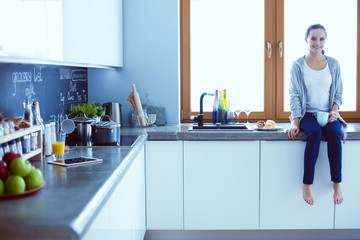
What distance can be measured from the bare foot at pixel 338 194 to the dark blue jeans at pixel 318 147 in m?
0.05

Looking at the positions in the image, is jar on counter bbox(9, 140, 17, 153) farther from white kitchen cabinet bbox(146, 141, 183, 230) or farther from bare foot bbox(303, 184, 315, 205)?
bare foot bbox(303, 184, 315, 205)

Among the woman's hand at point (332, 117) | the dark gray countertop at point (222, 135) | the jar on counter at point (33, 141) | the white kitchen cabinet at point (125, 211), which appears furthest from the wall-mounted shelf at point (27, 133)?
the woman's hand at point (332, 117)

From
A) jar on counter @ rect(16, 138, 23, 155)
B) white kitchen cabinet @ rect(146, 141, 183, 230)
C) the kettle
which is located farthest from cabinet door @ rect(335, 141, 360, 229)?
jar on counter @ rect(16, 138, 23, 155)

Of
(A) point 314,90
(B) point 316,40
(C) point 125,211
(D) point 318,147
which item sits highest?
(B) point 316,40

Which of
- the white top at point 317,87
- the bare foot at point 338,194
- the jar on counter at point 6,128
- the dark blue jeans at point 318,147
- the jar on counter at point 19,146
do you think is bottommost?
the bare foot at point 338,194

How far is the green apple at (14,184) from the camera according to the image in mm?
1399

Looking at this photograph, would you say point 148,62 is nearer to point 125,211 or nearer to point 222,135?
point 222,135

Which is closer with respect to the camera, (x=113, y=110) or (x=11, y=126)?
(x=11, y=126)

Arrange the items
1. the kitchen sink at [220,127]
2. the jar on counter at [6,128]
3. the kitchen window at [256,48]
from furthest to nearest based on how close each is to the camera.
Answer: the kitchen window at [256,48] < the kitchen sink at [220,127] < the jar on counter at [6,128]

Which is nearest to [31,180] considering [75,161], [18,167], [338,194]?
[18,167]

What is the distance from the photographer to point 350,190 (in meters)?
3.18

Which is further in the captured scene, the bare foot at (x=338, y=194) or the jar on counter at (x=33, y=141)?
the bare foot at (x=338, y=194)

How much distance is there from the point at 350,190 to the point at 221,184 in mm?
907

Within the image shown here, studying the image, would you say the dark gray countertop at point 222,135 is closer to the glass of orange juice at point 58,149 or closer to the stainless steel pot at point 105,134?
the stainless steel pot at point 105,134
